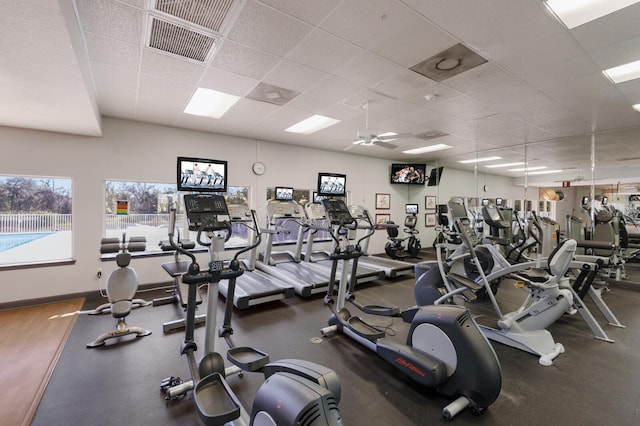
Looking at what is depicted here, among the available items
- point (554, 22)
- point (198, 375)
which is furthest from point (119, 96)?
point (554, 22)

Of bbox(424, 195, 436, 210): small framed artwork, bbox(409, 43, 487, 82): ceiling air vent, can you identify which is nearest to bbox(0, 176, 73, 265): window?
bbox(409, 43, 487, 82): ceiling air vent

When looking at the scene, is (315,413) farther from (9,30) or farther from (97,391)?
(9,30)

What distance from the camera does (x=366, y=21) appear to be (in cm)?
225

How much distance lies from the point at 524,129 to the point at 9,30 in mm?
6932

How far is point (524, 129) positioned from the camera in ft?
16.9

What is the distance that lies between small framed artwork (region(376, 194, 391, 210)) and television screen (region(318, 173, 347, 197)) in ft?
4.83

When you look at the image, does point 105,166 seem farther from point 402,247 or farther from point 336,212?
point 402,247

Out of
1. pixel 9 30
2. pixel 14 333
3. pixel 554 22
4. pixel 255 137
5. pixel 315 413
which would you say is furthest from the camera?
pixel 255 137

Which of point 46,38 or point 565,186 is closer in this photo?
point 46,38

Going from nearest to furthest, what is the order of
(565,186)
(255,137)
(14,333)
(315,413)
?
(315,413) → (14,333) → (255,137) → (565,186)

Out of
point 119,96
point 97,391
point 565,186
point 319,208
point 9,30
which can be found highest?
point 119,96

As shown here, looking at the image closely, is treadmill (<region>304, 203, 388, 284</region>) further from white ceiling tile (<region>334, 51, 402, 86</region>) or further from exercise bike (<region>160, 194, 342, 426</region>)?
exercise bike (<region>160, 194, 342, 426</region>)

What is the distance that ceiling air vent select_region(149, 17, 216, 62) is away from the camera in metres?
2.34

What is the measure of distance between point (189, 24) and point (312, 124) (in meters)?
3.02
